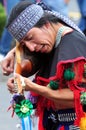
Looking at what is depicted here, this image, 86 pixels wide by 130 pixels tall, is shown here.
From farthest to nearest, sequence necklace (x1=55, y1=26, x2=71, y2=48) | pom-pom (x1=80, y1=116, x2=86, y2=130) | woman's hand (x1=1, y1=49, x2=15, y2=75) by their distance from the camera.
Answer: woman's hand (x1=1, y1=49, x2=15, y2=75) → necklace (x1=55, y1=26, x2=71, y2=48) → pom-pom (x1=80, y1=116, x2=86, y2=130)

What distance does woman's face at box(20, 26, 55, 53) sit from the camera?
11.3 ft

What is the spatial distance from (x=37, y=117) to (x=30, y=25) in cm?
75

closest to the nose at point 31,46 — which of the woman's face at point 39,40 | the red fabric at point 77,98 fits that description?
the woman's face at point 39,40

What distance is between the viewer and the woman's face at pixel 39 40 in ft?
11.3

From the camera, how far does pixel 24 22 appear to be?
3482 millimetres

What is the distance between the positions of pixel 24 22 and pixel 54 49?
0.25m

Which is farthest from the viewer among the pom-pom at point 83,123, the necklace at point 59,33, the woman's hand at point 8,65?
the woman's hand at point 8,65

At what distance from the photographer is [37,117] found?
12.9 ft

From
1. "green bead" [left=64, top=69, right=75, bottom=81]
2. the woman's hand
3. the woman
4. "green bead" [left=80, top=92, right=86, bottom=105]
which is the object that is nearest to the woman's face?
the woman

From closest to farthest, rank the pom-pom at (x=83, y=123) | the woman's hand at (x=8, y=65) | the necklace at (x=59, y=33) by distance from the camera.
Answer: the pom-pom at (x=83, y=123) → the necklace at (x=59, y=33) → the woman's hand at (x=8, y=65)

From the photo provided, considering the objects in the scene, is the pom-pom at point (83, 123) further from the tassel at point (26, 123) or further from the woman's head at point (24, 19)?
the woman's head at point (24, 19)

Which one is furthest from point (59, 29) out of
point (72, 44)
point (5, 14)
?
point (5, 14)

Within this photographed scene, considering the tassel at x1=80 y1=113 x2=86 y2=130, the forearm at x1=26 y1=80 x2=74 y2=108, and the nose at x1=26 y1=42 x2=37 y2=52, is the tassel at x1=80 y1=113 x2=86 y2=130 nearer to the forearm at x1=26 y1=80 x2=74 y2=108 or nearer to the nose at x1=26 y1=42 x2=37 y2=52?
the forearm at x1=26 y1=80 x2=74 y2=108

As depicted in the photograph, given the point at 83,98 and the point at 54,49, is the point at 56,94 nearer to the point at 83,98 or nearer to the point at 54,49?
the point at 83,98
